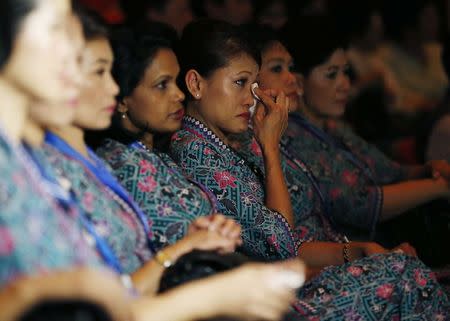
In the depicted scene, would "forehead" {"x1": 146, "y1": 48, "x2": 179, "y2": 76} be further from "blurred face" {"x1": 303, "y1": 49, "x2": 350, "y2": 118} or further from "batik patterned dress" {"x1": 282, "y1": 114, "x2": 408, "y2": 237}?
"blurred face" {"x1": 303, "y1": 49, "x2": 350, "y2": 118}

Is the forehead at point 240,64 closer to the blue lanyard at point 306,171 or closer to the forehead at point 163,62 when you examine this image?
the forehead at point 163,62

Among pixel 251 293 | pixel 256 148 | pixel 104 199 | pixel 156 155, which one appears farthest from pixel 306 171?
pixel 251 293

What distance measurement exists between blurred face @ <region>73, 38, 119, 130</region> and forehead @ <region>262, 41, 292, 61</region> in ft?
4.13

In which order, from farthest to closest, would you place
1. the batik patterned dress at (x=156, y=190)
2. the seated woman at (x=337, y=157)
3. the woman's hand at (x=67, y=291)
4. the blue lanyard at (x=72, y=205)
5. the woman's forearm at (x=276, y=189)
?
the seated woman at (x=337, y=157), the woman's forearm at (x=276, y=189), the batik patterned dress at (x=156, y=190), the blue lanyard at (x=72, y=205), the woman's hand at (x=67, y=291)

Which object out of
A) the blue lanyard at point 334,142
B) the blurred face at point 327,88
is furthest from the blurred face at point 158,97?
the blurred face at point 327,88

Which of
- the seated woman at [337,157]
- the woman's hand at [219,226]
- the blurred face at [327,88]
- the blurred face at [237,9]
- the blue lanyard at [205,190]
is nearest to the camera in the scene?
the woman's hand at [219,226]

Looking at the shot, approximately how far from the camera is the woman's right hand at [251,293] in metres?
1.83

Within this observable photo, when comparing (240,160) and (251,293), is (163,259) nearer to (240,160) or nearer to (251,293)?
(251,293)

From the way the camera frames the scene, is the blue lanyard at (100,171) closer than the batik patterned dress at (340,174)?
Yes

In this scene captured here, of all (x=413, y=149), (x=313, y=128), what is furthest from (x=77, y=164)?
(x=413, y=149)

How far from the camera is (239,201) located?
8.95 feet

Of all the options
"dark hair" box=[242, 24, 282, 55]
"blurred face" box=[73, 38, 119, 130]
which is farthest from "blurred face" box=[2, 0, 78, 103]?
"dark hair" box=[242, 24, 282, 55]

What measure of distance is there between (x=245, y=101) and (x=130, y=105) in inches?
18.5

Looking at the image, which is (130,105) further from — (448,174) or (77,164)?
(448,174)
